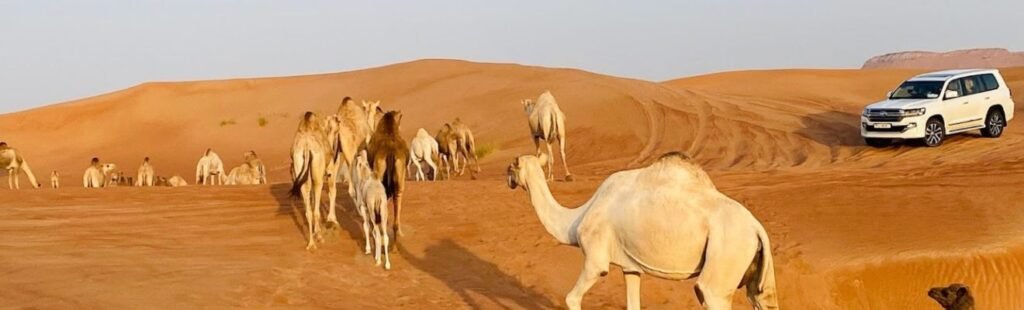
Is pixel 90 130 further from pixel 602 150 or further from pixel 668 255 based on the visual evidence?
pixel 668 255

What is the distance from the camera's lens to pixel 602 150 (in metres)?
34.7

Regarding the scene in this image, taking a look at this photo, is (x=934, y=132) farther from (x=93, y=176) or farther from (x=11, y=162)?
(x=11, y=162)

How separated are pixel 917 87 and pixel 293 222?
55.2ft

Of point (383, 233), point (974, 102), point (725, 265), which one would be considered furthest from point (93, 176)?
point (725, 265)

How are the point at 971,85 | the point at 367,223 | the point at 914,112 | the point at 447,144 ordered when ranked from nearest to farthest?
the point at 367,223, the point at 914,112, the point at 971,85, the point at 447,144

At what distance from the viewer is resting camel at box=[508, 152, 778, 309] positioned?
30.1ft

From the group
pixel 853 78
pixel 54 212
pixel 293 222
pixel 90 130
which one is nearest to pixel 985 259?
pixel 293 222

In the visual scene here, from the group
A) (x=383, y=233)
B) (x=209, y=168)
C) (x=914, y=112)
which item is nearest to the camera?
(x=383, y=233)

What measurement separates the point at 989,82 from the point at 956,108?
156cm

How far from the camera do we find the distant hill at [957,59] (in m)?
170

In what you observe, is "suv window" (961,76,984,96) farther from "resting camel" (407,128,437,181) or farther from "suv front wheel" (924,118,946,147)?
"resting camel" (407,128,437,181)

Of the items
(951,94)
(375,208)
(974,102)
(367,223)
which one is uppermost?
(951,94)

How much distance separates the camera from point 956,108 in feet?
91.5

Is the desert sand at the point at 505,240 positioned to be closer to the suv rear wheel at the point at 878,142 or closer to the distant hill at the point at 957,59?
the suv rear wheel at the point at 878,142
